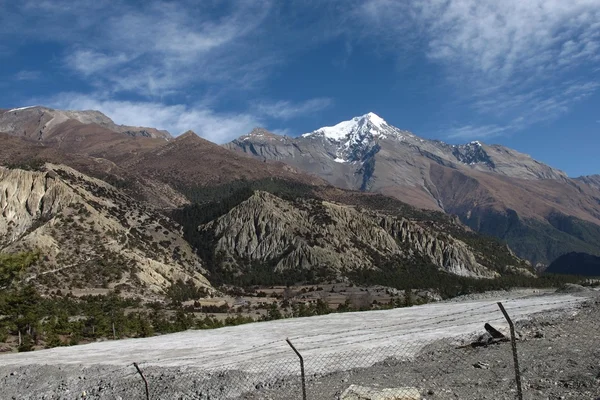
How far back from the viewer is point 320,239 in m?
150

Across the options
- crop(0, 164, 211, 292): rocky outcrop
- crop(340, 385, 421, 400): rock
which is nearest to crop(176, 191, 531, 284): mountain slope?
crop(0, 164, 211, 292): rocky outcrop

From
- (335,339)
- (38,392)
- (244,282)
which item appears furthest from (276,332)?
(244,282)

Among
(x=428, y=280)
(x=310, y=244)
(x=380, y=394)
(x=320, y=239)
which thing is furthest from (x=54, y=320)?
(x=428, y=280)

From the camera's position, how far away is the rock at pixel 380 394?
1237cm

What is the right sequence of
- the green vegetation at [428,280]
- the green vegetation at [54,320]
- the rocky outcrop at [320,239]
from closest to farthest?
the green vegetation at [54,320], the green vegetation at [428,280], the rocky outcrop at [320,239]

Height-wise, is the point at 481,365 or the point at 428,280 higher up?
the point at 481,365

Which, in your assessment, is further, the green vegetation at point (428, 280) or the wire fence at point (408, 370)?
the green vegetation at point (428, 280)

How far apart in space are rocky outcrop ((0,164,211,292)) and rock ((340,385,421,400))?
71778 millimetres

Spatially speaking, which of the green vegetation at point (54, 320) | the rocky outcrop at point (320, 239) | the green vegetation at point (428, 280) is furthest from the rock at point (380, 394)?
the rocky outcrop at point (320, 239)

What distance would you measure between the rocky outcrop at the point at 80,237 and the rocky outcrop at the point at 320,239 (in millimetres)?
25519

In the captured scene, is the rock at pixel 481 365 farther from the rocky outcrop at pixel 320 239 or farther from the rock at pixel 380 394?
the rocky outcrop at pixel 320 239

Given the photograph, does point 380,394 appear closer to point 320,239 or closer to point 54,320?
point 54,320

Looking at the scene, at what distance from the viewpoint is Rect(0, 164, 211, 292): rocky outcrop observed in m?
80.8

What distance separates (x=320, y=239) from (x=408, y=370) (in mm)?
132030
